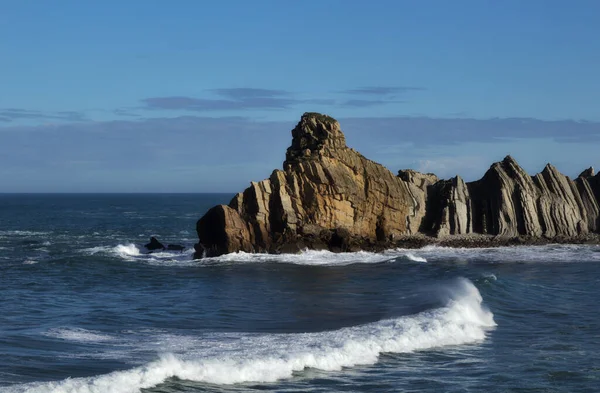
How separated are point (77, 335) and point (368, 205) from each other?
3547 centimetres

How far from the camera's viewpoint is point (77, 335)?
28.5 m

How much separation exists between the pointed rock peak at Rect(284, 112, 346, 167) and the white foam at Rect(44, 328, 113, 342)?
34641 mm

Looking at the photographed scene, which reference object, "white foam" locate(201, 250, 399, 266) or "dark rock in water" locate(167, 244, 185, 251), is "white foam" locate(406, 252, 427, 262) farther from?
"dark rock in water" locate(167, 244, 185, 251)

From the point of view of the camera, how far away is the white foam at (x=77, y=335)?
27.9 metres

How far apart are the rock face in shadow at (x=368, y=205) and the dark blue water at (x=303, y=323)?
86.1 inches

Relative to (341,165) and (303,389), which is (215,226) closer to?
(341,165)

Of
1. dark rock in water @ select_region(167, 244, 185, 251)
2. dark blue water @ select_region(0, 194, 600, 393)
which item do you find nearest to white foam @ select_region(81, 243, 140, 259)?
dark rock in water @ select_region(167, 244, 185, 251)

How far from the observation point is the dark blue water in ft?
75.8

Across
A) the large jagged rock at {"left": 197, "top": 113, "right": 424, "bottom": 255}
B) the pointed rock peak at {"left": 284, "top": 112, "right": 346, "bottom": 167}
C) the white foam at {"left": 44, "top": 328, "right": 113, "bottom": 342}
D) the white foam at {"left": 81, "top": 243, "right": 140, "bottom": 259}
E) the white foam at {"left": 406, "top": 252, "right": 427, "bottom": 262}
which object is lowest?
the white foam at {"left": 44, "top": 328, "right": 113, "bottom": 342}

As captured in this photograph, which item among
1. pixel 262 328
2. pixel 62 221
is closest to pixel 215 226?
pixel 262 328

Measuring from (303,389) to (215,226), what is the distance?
35644 mm

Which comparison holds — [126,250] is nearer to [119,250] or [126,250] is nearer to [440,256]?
[119,250]

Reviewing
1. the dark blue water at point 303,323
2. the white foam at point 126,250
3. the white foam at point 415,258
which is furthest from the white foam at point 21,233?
the white foam at point 415,258

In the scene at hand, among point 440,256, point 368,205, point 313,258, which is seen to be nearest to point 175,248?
point 313,258
